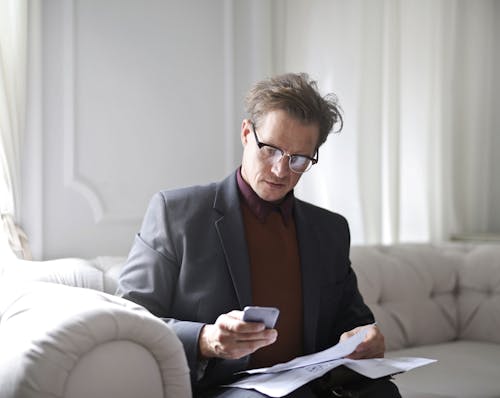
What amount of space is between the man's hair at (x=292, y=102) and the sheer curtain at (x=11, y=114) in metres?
0.81

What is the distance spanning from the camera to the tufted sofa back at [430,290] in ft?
8.52

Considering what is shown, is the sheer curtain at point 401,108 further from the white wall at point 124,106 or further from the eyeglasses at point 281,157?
the eyeglasses at point 281,157

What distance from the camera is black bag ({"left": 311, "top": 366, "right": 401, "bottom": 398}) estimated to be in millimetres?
1613

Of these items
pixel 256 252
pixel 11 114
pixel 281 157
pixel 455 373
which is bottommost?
pixel 455 373

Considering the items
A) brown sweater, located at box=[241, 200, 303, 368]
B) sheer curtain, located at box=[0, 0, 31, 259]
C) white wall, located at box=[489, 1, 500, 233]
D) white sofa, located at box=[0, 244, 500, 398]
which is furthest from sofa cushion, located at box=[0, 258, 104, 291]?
white wall, located at box=[489, 1, 500, 233]

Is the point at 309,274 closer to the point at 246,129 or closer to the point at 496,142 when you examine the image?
the point at 246,129

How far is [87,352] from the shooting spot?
1279 mm

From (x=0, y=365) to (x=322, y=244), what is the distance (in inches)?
35.5

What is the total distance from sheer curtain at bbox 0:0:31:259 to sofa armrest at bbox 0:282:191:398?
2.56 feet

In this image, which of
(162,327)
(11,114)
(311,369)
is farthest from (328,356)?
(11,114)

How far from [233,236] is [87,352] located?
55 cm

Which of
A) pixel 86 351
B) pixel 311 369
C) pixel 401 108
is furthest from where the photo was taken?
pixel 401 108

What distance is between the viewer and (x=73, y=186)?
7.89 ft

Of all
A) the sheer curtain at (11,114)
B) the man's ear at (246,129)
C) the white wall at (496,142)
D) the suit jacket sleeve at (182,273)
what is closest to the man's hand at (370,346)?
the suit jacket sleeve at (182,273)
